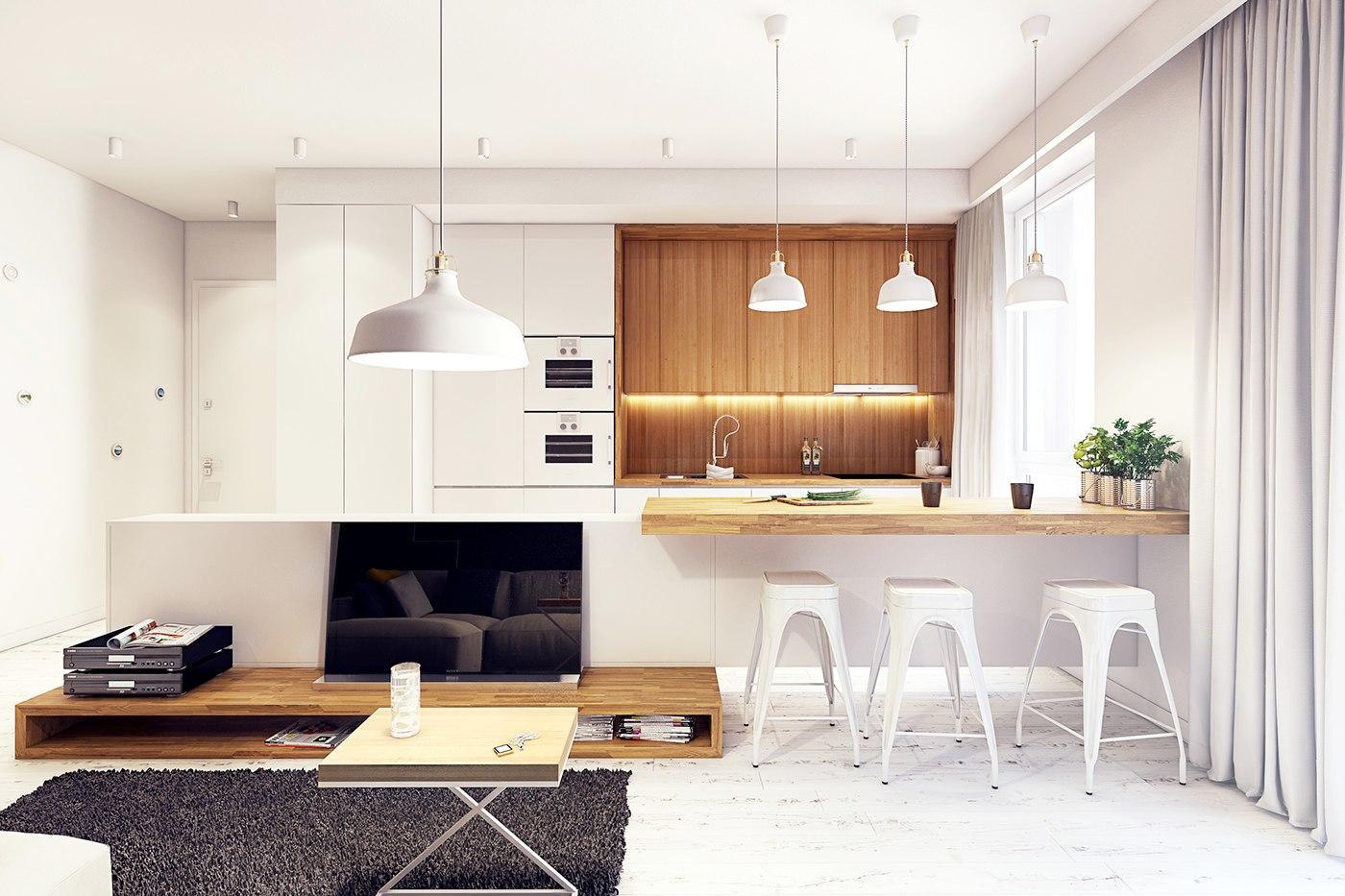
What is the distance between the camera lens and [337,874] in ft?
7.25

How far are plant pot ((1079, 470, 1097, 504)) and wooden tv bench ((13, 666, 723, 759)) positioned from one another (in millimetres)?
1794

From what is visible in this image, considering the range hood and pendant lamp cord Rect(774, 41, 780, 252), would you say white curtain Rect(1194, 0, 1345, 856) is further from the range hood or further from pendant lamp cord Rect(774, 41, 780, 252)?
the range hood

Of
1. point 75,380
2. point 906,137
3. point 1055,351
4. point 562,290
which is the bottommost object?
point 75,380

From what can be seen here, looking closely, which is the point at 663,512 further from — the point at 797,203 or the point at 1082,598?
the point at 797,203

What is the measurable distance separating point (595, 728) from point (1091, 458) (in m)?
2.30

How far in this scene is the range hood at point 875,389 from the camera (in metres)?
5.73

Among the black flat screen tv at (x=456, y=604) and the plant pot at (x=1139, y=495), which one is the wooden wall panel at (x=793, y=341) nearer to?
the plant pot at (x=1139, y=495)

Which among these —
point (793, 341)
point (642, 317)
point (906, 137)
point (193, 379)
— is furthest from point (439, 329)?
point (193, 379)

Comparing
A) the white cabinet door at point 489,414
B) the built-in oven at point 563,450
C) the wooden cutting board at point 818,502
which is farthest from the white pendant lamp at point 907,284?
the white cabinet door at point 489,414

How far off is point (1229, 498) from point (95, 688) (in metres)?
4.13

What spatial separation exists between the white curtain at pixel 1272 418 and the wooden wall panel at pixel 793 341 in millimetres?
2928

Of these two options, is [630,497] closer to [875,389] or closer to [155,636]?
[875,389]

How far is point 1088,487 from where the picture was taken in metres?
3.51

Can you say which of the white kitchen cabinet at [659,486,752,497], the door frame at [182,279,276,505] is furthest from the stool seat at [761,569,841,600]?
the door frame at [182,279,276,505]
